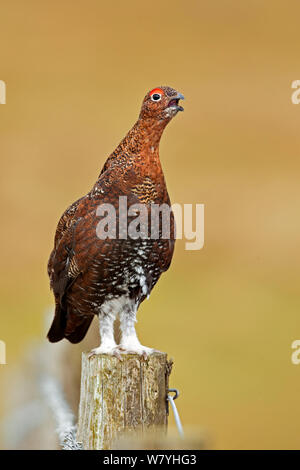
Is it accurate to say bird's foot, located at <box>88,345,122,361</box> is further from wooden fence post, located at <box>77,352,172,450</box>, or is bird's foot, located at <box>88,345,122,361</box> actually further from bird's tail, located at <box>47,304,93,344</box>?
bird's tail, located at <box>47,304,93,344</box>

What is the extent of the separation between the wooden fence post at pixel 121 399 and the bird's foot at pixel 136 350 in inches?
1.3

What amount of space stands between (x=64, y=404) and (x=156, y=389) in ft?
1.94

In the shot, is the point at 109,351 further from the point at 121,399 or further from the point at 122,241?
the point at 122,241

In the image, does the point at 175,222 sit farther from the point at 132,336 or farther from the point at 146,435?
the point at 146,435

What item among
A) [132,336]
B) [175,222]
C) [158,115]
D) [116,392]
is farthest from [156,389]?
[158,115]

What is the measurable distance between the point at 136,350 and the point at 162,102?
730 mm

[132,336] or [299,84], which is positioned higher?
[299,84]

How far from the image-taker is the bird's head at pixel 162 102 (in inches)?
82.2

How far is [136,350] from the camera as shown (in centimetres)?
208

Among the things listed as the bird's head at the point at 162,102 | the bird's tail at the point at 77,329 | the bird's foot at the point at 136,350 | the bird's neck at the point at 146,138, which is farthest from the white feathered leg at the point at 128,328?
the bird's head at the point at 162,102

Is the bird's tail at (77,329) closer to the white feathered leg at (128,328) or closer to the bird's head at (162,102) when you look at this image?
the white feathered leg at (128,328)

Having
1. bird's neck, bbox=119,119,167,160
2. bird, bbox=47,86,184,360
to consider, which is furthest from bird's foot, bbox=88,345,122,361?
bird's neck, bbox=119,119,167,160

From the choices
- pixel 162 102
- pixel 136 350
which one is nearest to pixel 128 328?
pixel 136 350

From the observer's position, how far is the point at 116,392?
1.92 m
